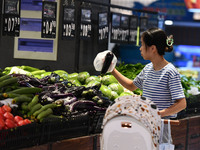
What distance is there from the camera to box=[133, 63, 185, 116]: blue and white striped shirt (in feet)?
11.5

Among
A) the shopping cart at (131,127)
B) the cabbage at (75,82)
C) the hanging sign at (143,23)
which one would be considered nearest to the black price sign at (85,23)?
the cabbage at (75,82)

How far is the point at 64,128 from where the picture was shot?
3777 millimetres

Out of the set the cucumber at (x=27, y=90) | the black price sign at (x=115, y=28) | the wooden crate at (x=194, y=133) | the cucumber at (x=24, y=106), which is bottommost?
the wooden crate at (x=194, y=133)

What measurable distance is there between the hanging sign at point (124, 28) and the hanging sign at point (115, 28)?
9cm

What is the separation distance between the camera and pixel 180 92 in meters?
3.49

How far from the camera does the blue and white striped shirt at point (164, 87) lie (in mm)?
3506

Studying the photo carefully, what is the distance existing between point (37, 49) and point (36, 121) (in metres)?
2.70

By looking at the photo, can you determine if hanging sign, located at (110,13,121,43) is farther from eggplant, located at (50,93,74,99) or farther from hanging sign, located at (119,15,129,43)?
eggplant, located at (50,93,74,99)

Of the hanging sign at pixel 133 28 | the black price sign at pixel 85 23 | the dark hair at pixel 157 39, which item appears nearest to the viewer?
the dark hair at pixel 157 39

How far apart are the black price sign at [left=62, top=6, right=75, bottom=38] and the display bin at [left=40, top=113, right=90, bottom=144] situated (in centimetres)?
216

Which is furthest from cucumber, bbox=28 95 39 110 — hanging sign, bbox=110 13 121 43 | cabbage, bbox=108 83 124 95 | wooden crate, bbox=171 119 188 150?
hanging sign, bbox=110 13 121 43

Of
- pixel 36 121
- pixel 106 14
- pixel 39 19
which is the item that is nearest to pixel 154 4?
pixel 106 14

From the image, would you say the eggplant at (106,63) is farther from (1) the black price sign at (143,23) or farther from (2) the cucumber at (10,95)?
(1) the black price sign at (143,23)

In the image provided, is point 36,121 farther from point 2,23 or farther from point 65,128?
point 2,23
